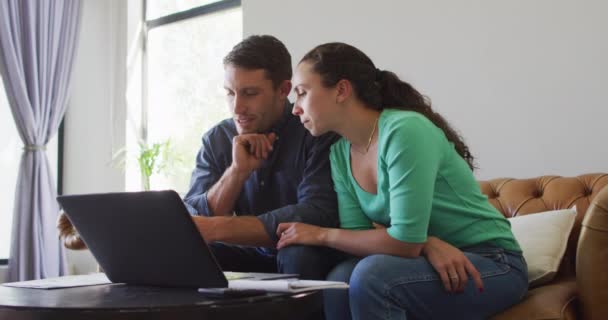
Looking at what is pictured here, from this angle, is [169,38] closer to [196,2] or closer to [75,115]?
[196,2]

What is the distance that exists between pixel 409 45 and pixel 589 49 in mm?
808

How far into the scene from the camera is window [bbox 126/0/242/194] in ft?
15.0

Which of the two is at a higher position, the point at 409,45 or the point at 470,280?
the point at 409,45

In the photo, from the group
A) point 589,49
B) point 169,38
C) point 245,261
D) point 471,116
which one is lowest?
point 245,261

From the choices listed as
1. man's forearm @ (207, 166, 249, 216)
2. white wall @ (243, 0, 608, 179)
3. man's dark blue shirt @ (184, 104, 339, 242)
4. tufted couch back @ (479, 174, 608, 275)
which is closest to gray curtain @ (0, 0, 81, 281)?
white wall @ (243, 0, 608, 179)

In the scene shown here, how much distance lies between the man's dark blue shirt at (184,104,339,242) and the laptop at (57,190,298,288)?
0.39 m

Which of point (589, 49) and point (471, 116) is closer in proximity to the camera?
point (589, 49)

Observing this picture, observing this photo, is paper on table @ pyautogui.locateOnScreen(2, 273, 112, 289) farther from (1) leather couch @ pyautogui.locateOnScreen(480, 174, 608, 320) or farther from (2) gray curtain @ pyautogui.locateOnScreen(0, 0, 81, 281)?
(2) gray curtain @ pyautogui.locateOnScreen(0, 0, 81, 281)

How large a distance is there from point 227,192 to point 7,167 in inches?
123

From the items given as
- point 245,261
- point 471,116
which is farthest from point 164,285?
point 471,116

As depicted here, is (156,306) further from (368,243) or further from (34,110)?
(34,110)

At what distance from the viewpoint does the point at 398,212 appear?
1564mm

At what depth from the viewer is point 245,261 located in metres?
2.04

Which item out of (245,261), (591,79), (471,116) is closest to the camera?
(245,261)
